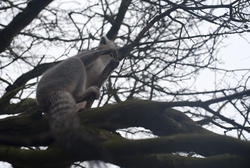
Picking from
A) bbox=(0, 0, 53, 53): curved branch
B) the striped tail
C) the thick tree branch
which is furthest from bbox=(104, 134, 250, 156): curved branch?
bbox=(0, 0, 53, 53): curved branch

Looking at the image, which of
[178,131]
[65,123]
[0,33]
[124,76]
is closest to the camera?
[65,123]

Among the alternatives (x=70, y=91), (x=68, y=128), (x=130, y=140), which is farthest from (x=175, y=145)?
(x=70, y=91)

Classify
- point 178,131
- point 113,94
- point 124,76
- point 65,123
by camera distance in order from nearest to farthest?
point 65,123 → point 178,131 → point 113,94 → point 124,76

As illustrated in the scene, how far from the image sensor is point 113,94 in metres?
7.83

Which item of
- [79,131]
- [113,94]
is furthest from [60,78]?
[79,131]

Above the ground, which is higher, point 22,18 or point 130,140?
point 22,18

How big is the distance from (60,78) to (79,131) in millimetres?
2627

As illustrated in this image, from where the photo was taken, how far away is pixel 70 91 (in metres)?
6.60

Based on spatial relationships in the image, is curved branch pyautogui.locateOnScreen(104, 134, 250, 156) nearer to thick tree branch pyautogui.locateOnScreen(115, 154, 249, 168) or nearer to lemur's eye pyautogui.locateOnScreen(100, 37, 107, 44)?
thick tree branch pyautogui.locateOnScreen(115, 154, 249, 168)

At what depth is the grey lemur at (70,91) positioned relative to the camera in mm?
4316

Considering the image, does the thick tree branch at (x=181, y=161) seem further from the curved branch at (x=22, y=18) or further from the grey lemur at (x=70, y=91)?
the curved branch at (x=22, y=18)

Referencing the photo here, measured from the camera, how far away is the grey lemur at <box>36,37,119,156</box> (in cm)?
432

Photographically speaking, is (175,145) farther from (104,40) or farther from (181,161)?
(104,40)

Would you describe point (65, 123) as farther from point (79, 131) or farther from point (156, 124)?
point (156, 124)
